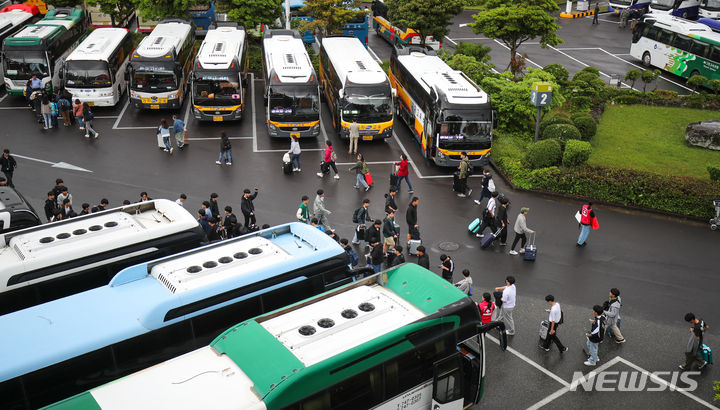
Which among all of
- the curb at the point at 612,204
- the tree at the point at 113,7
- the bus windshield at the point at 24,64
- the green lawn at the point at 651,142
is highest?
the tree at the point at 113,7

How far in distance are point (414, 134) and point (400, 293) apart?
16432 millimetres

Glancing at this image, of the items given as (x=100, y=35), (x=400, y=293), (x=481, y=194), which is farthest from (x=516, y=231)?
(x=100, y=35)

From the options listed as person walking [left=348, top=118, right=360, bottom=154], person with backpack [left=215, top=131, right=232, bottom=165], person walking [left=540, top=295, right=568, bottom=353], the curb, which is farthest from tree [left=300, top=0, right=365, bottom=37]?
person walking [left=540, top=295, right=568, bottom=353]

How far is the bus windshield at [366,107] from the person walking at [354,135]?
0.32m

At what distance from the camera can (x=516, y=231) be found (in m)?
17.7

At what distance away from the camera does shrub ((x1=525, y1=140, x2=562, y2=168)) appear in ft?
74.3

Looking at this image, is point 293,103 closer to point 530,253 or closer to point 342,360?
point 530,253

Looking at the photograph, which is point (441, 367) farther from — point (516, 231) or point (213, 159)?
point (213, 159)

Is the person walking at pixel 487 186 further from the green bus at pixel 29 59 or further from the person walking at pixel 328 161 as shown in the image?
the green bus at pixel 29 59

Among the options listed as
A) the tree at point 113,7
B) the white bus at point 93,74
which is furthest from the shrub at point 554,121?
the tree at point 113,7

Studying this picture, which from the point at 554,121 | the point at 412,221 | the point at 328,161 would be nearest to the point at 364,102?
the point at 328,161

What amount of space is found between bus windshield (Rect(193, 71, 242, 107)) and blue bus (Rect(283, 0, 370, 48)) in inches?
502

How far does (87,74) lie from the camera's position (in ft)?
91.2

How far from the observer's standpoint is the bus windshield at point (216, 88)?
26.6 m
